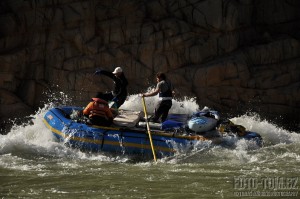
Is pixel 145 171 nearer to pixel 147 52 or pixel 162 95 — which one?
pixel 162 95

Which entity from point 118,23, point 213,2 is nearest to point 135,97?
point 118,23

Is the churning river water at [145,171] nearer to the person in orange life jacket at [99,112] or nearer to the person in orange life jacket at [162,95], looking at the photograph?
the person in orange life jacket at [99,112]

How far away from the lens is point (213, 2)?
1684cm

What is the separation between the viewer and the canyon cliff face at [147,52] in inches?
637

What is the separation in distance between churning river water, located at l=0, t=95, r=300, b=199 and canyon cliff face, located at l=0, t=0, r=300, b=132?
439 centimetres

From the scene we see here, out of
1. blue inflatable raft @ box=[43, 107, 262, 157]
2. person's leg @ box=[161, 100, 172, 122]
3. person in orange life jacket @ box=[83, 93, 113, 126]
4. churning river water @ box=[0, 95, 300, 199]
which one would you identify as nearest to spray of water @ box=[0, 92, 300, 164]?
churning river water @ box=[0, 95, 300, 199]

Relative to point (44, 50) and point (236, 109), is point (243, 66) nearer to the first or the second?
point (236, 109)

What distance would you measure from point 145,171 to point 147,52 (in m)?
8.14

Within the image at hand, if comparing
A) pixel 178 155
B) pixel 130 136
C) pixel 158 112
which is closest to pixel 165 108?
pixel 158 112

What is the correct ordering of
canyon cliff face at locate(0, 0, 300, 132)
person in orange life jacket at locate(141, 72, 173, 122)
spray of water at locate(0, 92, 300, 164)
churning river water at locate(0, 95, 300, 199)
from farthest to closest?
canyon cliff face at locate(0, 0, 300, 132), person in orange life jacket at locate(141, 72, 173, 122), spray of water at locate(0, 92, 300, 164), churning river water at locate(0, 95, 300, 199)

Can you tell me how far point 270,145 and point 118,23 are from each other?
24.8 feet

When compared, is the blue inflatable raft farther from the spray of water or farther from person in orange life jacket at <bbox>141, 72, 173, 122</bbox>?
person in orange life jacket at <bbox>141, 72, 173, 122</bbox>

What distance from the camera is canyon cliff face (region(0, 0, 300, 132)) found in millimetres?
16188

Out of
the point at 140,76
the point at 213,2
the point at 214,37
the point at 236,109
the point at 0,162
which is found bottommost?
the point at 0,162
